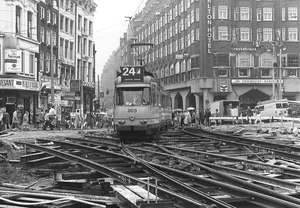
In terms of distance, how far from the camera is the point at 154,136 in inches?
877

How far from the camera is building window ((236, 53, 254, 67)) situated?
62.2 metres

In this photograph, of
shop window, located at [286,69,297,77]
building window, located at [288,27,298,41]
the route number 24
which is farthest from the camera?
building window, located at [288,27,298,41]

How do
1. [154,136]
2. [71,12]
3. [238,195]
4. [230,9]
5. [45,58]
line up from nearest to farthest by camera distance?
[238,195]
[154,136]
[45,58]
[71,12]
[230,9]

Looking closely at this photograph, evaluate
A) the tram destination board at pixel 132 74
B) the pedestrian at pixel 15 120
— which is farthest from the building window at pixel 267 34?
the tram destination board at pixel 132 74

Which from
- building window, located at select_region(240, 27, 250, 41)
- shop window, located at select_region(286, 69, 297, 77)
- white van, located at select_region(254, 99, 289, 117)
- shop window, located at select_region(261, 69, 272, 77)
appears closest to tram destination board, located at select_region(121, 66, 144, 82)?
white van, located at select_region(254, 99, 289, 117)

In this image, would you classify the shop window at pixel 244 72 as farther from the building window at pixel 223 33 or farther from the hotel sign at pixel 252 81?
the building window at pixel 223 33

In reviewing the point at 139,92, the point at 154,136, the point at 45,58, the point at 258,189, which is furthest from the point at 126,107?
the point at 45,58

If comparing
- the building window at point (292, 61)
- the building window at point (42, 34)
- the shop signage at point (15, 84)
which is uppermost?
the building window at point (42, 34)

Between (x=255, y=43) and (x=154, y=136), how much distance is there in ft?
145

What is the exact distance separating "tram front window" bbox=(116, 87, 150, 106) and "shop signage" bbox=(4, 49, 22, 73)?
22630 millimetres

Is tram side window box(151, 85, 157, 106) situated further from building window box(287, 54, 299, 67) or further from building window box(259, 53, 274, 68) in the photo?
building window box(287, 54, 299, 67)

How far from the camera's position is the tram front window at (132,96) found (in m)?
19.4

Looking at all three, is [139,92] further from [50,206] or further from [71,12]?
[71,12]

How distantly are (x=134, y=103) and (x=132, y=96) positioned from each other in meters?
0.41
